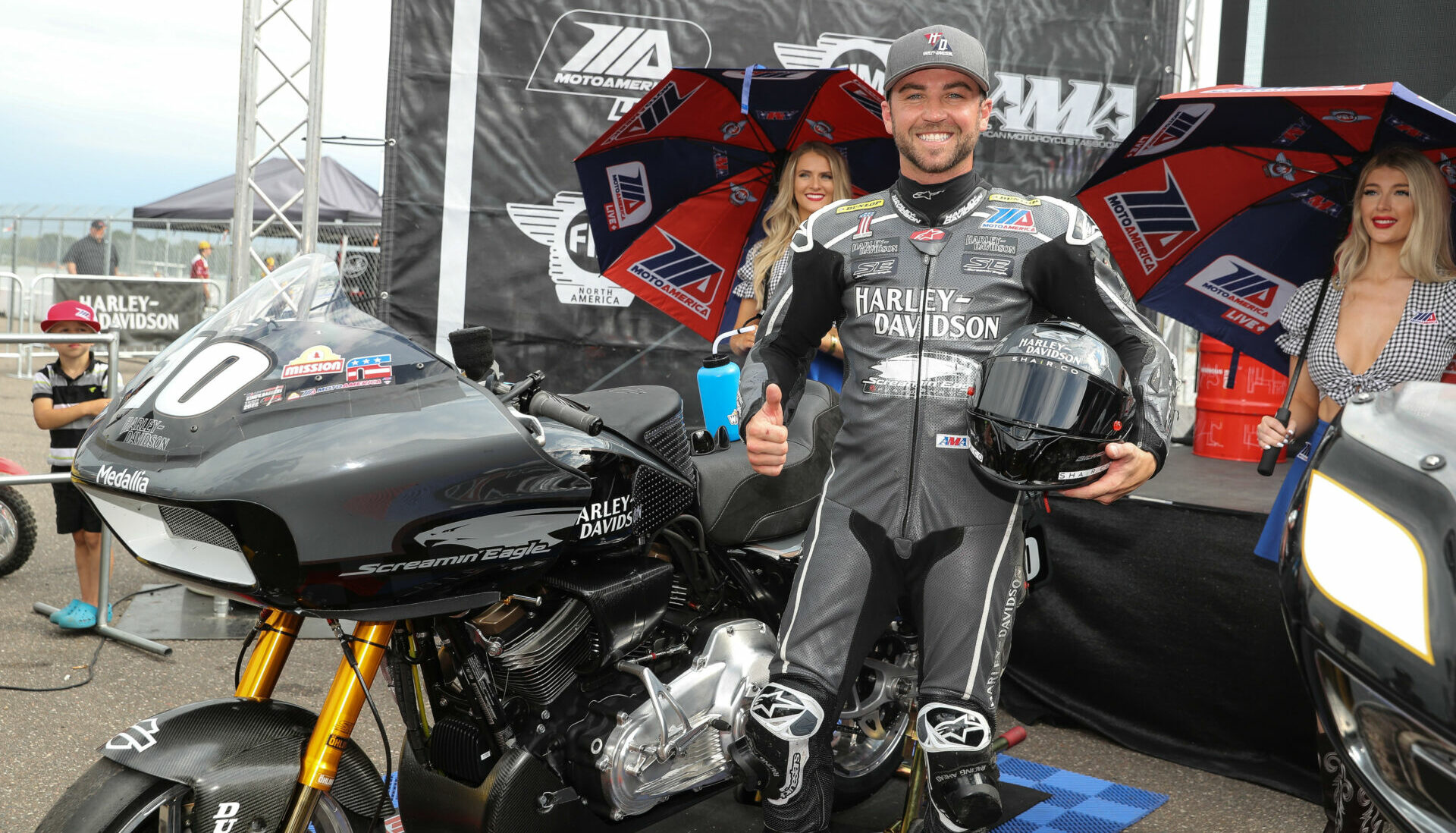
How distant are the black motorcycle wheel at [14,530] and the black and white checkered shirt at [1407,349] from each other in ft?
17.5

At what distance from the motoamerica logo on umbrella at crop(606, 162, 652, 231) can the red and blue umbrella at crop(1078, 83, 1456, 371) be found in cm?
160

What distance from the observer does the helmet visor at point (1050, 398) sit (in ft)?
6.72

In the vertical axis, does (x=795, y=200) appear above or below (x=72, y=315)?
above

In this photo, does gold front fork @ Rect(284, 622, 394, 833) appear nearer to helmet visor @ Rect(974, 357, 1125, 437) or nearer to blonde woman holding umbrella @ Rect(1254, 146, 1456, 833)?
helmet visor @ Rect(974, 357, 1125, 437)

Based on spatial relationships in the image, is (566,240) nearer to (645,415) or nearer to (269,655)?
(645,415)

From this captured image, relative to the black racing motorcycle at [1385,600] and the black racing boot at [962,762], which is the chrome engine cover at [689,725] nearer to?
the black racing boot at [962,762]

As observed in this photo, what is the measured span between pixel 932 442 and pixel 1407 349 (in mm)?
1638

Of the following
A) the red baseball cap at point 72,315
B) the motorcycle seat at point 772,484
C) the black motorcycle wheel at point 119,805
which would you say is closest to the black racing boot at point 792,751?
the motorcycle seat at point 772,484

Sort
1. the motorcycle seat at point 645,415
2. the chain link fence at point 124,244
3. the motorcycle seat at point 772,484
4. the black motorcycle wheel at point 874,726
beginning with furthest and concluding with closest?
1. the chain link fence at point 124,244
2. the black motorcycle wheel at point 874,726
3. the motorcycle seat at point 772,484
4. the motorcycle seat at point 645,415

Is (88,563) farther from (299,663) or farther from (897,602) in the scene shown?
(897,602)

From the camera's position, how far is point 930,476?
232 cm

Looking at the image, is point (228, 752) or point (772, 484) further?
point (772, 484)

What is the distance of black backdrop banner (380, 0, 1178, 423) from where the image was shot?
17.5ft

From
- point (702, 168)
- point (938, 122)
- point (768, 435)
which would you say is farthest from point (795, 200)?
point (768, 435)
